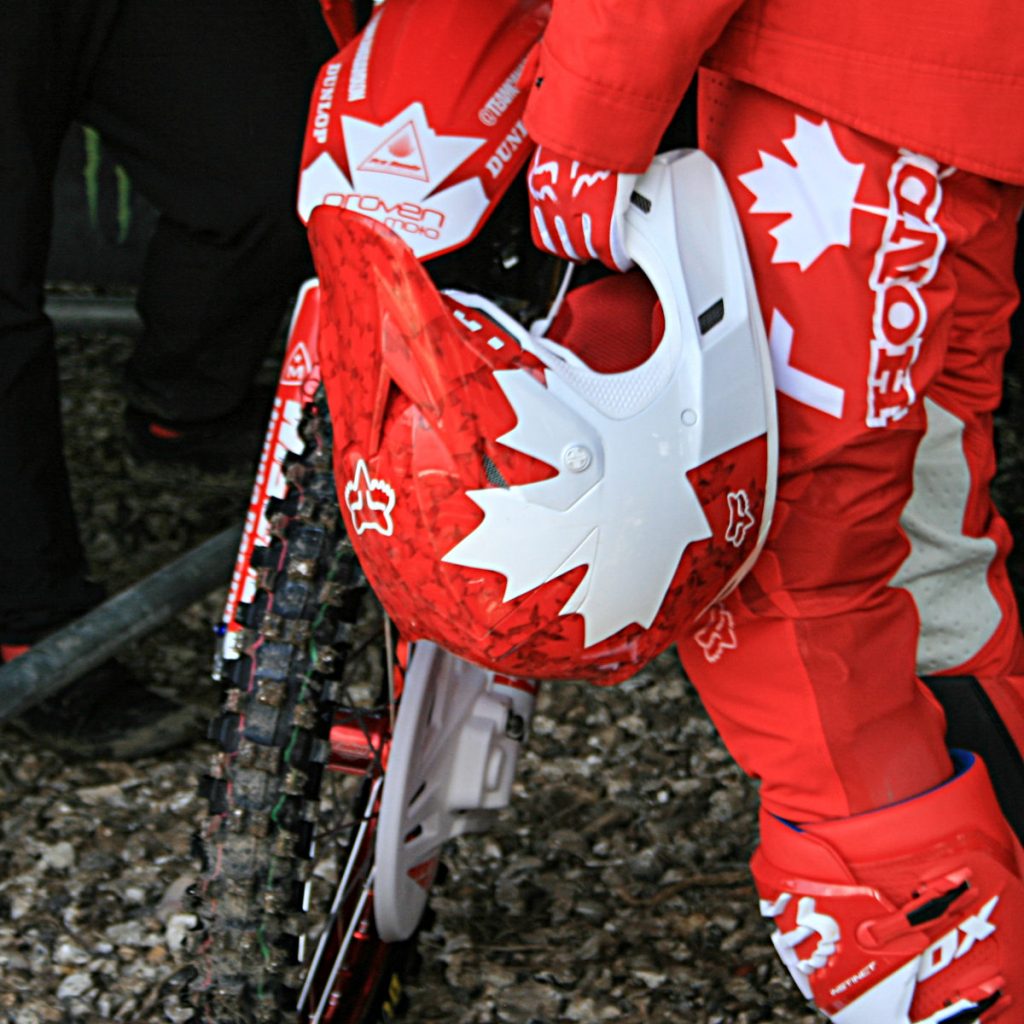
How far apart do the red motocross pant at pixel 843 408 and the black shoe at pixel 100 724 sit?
1.09 m

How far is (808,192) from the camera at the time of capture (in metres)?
1.24

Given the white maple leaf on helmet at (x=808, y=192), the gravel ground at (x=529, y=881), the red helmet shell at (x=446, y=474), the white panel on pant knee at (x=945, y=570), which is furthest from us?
the gravel ground at (x=529, y=881)

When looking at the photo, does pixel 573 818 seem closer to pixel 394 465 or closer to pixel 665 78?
pixel 394 465

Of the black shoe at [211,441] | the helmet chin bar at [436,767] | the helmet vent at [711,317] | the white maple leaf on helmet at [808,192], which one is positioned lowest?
the black shoe at [211,441]

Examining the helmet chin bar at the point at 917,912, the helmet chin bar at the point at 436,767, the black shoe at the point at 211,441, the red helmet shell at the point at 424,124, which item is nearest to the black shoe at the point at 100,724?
the black shoe at the point at 211,441

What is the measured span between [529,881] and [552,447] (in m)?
1.01

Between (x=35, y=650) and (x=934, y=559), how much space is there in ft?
3.73

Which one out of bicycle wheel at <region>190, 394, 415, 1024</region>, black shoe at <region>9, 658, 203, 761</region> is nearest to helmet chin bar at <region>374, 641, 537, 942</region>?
bicycle wheel at <region>190, 394, 415, 1024</region>

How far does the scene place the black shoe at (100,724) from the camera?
222cm

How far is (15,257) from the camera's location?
77.9 inches

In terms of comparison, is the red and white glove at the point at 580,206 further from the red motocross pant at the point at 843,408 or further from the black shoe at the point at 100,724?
the black shoe at the point at 100,724

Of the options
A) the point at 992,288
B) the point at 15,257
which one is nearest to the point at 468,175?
the point at 992,288

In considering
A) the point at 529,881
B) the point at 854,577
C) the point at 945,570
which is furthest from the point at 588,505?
the point at 529,881

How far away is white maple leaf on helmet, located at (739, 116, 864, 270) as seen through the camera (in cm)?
123
